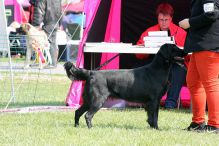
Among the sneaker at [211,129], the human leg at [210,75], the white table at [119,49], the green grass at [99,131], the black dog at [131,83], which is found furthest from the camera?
the white table at [119,49]

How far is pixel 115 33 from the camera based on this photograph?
27.5 feet

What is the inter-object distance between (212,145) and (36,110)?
10.0 feet

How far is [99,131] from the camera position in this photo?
5.45 meters

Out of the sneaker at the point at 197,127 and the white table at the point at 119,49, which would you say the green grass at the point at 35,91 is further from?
the sneaker at the point at 197,127

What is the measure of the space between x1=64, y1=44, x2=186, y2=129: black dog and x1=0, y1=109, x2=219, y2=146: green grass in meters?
0.25

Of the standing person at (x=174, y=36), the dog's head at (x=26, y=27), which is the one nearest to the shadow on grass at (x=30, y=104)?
the standing person at (x=174, y=36)

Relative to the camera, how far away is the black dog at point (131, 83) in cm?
593

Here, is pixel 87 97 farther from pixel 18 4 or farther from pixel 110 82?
pixel 18 4

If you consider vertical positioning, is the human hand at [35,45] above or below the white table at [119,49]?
below

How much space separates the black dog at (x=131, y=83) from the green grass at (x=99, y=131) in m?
0.25

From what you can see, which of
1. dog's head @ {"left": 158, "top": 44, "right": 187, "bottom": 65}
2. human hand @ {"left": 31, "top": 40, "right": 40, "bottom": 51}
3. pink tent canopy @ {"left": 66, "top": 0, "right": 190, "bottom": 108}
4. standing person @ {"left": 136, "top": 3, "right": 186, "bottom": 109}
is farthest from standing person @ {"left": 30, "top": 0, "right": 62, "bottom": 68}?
dog's head @ {"left": 158, "top": 44, "right": 187, "bottom": 65}

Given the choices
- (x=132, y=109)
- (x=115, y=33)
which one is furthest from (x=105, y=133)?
(x=115, y=33)

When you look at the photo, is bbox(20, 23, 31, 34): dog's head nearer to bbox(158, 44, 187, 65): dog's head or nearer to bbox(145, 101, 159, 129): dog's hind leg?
bbox(158, 44, 187, 65): dog's head

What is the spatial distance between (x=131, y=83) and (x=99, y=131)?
33.3 inches
